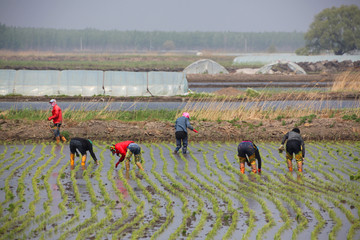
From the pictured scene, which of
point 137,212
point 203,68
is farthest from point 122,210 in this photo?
point 203,68

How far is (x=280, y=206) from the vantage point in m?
11.4

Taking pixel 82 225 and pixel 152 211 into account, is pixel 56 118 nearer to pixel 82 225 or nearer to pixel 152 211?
pixel 152 211

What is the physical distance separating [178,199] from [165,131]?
32.3ft

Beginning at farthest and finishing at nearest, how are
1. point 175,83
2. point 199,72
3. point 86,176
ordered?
point 199,72
point 175,83
point 86,176

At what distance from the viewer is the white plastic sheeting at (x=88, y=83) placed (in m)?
35.8

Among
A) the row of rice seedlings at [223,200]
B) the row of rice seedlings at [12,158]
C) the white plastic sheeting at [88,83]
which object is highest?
the white plastic sheeting at [88,83]

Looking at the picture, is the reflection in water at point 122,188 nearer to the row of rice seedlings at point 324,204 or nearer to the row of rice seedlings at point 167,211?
the row of rice seedlings at point 167,211

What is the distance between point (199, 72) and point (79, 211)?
52.6 m

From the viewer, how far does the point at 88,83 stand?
36594mm

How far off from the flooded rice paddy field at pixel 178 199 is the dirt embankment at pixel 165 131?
3547 millimetres

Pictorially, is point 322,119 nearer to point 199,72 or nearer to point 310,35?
point 199,72

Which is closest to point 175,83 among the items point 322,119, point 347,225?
point 322,119

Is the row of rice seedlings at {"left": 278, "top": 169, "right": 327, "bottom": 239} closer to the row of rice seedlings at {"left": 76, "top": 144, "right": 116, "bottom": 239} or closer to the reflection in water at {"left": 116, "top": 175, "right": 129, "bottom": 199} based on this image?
the row of rice seedlings at {"left": 76, "top": 144, "right": 116, "bottom": 239}

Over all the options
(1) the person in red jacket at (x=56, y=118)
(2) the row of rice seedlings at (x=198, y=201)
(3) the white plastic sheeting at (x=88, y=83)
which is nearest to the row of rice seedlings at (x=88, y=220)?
(2) the row of rice seedlings at (x=198, y=201)
